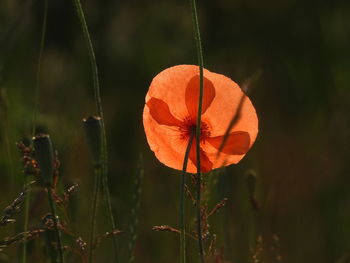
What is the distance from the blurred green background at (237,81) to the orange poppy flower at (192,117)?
0.10 m

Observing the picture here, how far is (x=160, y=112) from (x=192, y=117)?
5 centimetres

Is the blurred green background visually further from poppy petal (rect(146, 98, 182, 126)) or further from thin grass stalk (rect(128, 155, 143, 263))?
poppy petal (rect(146, 98, 182, 126))

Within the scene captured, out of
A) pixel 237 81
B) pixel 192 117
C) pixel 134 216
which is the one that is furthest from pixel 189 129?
pixel 237 81

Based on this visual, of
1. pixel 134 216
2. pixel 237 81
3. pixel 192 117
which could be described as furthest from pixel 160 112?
pixel 237 81

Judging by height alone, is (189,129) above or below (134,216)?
above

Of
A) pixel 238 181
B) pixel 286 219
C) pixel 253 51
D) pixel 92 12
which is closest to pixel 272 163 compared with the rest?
pixel 238 181

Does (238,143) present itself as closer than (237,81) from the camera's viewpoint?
Yes

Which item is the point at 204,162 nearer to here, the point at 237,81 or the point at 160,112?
the point at 160,112

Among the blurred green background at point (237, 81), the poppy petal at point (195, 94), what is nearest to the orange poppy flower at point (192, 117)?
the poppy petal at point (195, 94)

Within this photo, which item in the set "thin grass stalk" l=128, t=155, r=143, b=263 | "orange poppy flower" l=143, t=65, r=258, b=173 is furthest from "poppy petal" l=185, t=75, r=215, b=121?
"thin grass stalk" l=128, t=155, r=143, b=263

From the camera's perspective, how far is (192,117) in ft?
3.60

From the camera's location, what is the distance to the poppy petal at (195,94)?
106 centimetres

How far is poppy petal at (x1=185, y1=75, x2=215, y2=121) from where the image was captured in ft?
3.48

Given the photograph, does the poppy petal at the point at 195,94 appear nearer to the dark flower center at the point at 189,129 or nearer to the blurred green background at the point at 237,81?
the dark flower center at the point at 189,129
